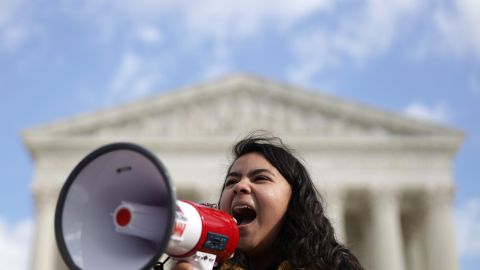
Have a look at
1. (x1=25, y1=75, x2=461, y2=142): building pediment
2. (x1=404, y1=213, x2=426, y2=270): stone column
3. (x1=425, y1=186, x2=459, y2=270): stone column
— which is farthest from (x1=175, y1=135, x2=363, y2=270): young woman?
(x1=404, y1=213, x2=426, y2=270): stone column

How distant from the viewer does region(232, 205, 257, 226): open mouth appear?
13.1 feet

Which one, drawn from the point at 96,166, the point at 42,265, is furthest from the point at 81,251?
the point at 42,265

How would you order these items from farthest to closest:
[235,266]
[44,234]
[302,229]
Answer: [44,234] < [302,229] < [235,266]

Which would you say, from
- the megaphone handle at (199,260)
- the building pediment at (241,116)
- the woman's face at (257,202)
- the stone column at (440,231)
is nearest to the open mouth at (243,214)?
the woman's face at (257,202)

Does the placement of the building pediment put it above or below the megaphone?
above

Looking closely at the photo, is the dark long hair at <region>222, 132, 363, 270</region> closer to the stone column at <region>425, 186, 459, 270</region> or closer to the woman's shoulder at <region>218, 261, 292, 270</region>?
the woman's shoulder at <region>218, 261, 292, 270</region>

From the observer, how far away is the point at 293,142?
163 feet

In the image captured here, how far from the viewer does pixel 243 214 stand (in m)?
4.06

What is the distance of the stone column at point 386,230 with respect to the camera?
46.3 m

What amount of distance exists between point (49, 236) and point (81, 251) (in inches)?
1808

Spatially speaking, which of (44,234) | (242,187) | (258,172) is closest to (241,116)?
(44,234)

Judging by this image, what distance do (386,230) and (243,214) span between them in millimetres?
44551

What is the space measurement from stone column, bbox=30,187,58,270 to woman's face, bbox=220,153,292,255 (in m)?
43.0

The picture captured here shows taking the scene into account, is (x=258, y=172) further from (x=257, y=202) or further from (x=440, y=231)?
(x=440, y=231)
